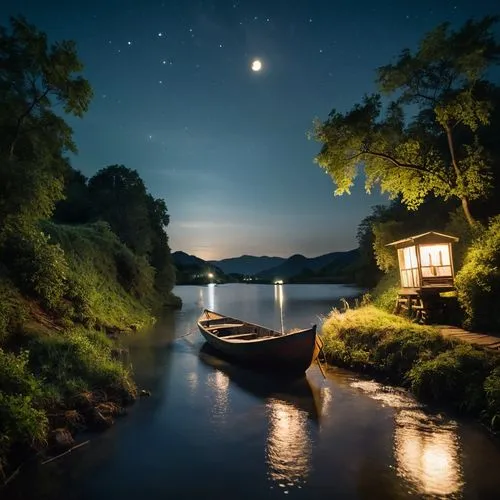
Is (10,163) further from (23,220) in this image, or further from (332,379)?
(332,379)

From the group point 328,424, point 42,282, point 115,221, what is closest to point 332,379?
point 328,424

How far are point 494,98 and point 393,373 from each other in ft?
61.3

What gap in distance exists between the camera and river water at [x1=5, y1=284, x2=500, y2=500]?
6.98 m

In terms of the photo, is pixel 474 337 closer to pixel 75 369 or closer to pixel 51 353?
pixel 75 369

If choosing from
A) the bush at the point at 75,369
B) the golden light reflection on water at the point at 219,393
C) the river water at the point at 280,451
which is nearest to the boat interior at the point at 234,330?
the golden light reflection on water at the point at 219,393

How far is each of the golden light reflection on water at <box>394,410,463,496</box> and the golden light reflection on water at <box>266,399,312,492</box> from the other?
195cm

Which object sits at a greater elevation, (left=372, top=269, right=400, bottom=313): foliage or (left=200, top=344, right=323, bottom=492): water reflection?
(left=372, top=269, right=400, bottom=313): foliage

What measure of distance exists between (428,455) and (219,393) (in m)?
7.11

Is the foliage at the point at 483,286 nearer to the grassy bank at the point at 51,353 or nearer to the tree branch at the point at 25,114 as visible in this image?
the grassy bank at the point at 51,353

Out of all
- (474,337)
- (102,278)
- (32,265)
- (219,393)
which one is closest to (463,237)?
(474,337)

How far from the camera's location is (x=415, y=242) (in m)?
15.7

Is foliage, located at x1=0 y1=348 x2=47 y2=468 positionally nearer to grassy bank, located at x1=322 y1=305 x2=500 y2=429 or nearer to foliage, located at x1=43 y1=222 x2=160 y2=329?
foliage, located at x1=43 y1=222 x2=160 y2=329

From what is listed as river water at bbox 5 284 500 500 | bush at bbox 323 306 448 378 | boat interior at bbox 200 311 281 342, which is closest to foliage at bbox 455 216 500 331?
bush at bbox 323 306 448 378

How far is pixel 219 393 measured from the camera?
13.2 metres
